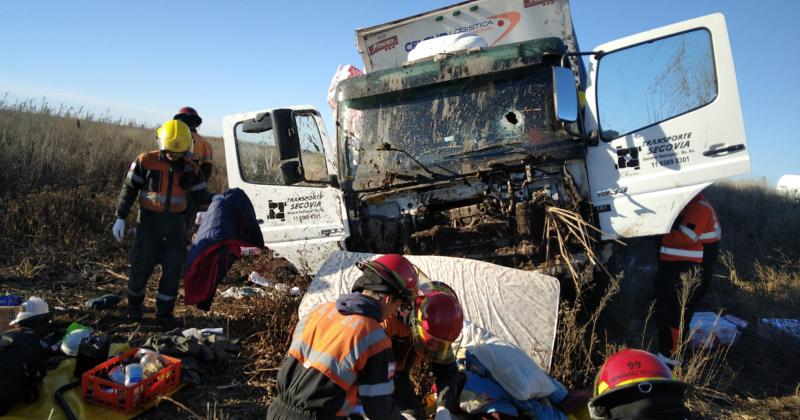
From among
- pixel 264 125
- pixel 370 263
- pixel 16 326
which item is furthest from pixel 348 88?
pixel 16 326

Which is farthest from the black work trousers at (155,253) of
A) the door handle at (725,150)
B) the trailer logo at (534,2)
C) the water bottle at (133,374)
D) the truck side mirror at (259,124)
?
the door handle at (725,150)

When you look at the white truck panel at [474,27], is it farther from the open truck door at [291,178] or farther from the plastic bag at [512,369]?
the plastic bag at [512,369]

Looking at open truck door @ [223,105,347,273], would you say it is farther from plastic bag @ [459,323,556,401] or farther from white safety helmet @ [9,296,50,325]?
white safety helmet @ [9,296,50,325]

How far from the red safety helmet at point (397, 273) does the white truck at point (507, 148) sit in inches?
55.7

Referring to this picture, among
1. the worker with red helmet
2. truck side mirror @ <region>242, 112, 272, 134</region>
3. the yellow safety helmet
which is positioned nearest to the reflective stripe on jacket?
the yellow safety helmet

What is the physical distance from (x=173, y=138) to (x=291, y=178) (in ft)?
3.51

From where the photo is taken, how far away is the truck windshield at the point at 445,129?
4.02 m

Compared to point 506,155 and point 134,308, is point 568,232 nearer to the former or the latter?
point 506,155

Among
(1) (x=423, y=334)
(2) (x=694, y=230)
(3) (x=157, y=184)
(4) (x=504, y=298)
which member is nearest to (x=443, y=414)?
(1) (x=423, y=334)

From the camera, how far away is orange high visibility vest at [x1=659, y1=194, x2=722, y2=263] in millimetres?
3998

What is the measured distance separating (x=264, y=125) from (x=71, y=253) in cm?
366

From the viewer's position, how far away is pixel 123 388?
3.03 m

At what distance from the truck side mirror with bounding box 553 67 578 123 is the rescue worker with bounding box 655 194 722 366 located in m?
1.19

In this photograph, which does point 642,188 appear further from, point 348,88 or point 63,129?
point 63,129
